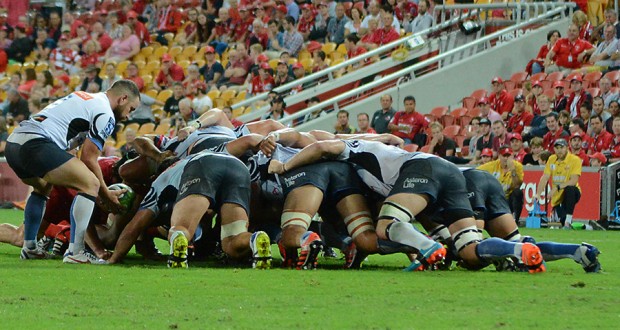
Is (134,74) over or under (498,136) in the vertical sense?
over

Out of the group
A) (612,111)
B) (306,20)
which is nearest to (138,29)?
(306,20)

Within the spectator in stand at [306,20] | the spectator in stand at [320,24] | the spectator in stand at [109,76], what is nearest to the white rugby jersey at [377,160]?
the spectator in stand at [320,24]

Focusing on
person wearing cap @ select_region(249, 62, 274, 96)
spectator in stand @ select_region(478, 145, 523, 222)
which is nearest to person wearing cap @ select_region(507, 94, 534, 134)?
spectator in stand @ select_region(478, 145, 523, 222)

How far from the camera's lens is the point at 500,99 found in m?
21.1

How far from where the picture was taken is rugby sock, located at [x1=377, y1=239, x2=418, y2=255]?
948cm

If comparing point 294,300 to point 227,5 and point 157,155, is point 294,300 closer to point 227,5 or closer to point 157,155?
point 157,155

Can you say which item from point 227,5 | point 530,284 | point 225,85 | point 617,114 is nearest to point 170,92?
point 225,85

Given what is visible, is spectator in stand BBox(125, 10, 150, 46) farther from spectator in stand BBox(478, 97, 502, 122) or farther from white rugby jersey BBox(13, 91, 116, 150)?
white rugby jersey BBox(13, 91, 116, 150)

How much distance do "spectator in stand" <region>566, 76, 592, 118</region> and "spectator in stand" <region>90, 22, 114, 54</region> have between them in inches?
545

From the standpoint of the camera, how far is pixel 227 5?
1124 inches

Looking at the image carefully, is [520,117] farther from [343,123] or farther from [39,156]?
[39,156]

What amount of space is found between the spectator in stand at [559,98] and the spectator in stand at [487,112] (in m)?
1.00

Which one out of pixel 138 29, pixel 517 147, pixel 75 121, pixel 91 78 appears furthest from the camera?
pixel 138 29

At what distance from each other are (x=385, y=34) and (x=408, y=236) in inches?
593
